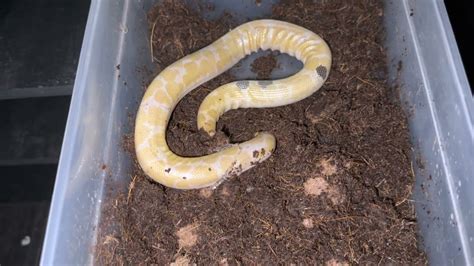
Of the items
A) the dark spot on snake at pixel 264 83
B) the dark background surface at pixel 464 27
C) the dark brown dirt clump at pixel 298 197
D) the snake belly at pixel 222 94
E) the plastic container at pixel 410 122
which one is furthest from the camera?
the dark background surface at pixel 464 27

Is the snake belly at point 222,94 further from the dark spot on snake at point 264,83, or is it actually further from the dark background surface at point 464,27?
the dark background surface at point 464,27

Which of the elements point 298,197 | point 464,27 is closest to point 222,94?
point 298,197

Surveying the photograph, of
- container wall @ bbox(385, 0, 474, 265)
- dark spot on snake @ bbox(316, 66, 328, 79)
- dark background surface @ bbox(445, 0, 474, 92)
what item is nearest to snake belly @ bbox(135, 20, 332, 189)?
dark spot on snake @ bbox(316, 66, 328, 79)

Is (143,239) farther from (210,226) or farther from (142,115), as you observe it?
(142,115)

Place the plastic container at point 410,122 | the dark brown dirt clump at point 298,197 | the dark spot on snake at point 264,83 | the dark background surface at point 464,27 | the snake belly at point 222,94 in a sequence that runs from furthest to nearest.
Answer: the dark background surface at point 464,27 → the dark spot on snake at point 264,83 → the snake belly at point 222,94 → the dark brown dirt clump at point 298,197 → the plastic container at point 410,122

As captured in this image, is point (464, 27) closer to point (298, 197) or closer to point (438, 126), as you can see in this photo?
point (438, 126)

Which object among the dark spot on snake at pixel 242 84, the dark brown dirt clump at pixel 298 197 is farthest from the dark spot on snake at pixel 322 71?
the dark spot on snake at pixel 242 84

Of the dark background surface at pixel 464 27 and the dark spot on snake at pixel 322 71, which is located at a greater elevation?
the dark background surface at pixel 464 27
